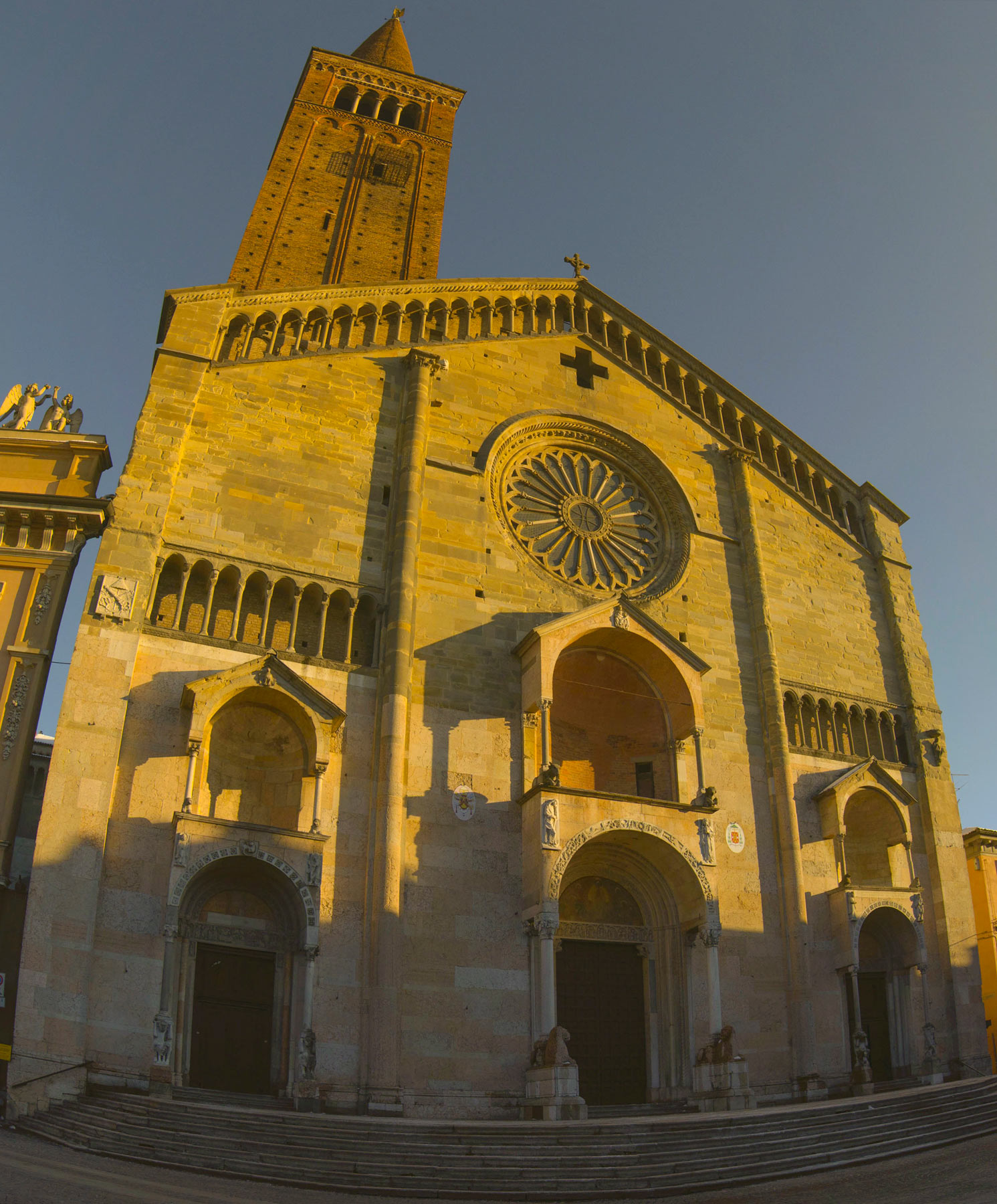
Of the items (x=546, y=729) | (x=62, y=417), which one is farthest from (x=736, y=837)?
(x=62, y=417)

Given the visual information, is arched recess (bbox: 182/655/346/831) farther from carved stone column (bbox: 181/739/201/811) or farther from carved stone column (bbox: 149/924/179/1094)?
carved stone column (bbox: 149/924/179/1094)

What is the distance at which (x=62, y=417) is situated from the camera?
732 inches

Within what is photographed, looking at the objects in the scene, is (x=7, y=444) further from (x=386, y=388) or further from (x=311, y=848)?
(x=311, y=848)

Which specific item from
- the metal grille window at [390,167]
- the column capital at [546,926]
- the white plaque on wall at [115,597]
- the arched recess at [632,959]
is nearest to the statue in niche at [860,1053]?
the arched recess at [632,959]

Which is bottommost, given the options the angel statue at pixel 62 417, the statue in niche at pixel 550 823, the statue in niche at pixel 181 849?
the statue in niche at pixel 181 849

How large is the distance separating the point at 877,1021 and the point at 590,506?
1168 cm

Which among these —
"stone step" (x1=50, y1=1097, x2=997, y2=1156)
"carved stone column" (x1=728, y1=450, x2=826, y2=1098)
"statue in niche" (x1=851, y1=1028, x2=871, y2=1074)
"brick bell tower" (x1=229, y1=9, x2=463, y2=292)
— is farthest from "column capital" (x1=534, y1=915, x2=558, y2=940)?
"brick bell tower" (x1=229, y1=9, x2=463, y2=292)

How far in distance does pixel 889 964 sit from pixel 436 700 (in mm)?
10438

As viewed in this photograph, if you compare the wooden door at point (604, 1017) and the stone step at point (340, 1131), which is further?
the wooden door at point (604, 1017)

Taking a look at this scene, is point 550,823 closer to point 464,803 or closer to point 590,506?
point 464,803

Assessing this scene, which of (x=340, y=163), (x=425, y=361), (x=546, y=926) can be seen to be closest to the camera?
(x=546, y=926)

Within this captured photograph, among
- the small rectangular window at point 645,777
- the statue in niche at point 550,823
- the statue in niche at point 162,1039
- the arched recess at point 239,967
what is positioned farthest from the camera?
the small rectangular window at point 645,777

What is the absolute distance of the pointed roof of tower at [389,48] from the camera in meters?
39.9

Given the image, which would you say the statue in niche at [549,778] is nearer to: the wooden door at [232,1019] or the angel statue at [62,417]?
the wooden door at [232,1019]
